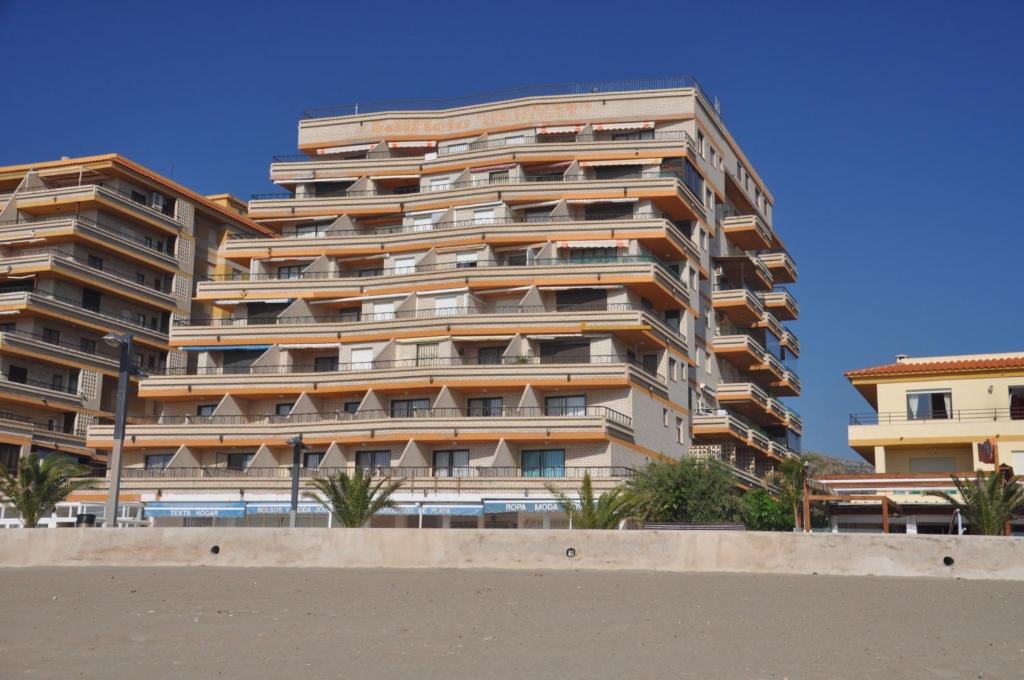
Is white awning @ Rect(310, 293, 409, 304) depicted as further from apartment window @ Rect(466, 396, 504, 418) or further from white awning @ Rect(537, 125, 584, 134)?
white awning @ Rect(537, 125, 584, 134)

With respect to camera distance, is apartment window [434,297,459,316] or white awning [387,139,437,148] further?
white awning [387,139,437,148]

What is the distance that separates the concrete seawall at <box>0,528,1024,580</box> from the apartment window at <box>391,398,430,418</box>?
99.8 ft

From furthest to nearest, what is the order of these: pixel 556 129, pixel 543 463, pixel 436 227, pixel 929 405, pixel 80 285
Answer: pixel 80 285, pixel 556 129, pixel 436 227, pixel 543 463, pixel 929 405

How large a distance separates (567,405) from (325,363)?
14.4m

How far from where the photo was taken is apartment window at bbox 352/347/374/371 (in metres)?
66.1

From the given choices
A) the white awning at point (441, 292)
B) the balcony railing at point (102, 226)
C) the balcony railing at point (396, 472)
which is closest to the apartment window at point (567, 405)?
the balcony railing at point (396, 472)

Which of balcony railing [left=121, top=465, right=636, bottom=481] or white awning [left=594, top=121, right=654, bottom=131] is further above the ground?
white awning [left=594, top=121, right=654, bottom=131]

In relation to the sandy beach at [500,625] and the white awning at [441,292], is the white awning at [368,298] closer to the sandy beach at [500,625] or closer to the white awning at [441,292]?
the white awning at [441,292]

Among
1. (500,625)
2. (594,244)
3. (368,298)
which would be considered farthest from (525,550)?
(368,298)

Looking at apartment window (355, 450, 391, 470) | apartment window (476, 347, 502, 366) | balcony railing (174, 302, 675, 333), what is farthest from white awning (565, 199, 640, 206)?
apartment window (355, 450, 391, 470)

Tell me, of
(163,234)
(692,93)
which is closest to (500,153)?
(692,93)

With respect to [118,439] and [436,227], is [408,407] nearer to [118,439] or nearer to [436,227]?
[436,227]

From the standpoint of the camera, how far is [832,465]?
297 ft

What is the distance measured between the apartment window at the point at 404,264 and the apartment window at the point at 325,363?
5.95 m
